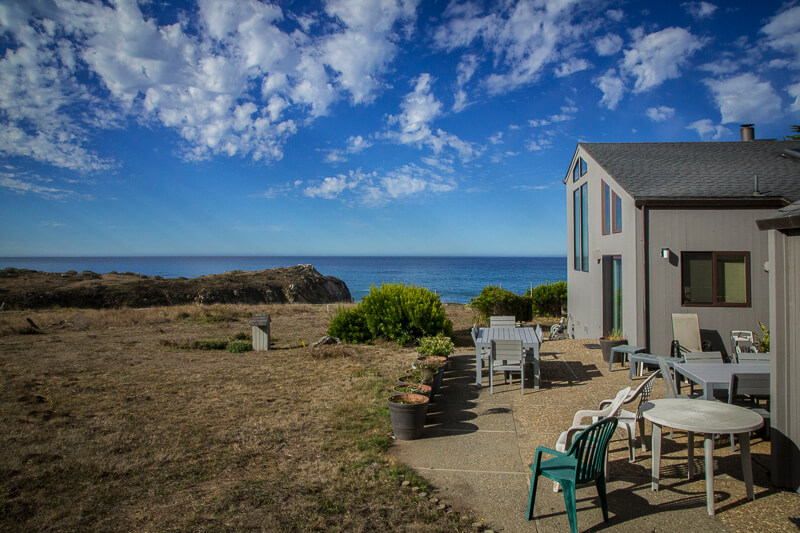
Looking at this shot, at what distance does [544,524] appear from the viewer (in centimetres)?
332

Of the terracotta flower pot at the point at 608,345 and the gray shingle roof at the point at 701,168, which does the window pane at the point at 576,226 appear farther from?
the terracotta flower pot at the point at 608,345

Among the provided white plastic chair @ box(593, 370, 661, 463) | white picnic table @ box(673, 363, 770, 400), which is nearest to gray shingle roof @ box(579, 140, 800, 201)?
white picnic table @ box(673, 363, 770, 400)

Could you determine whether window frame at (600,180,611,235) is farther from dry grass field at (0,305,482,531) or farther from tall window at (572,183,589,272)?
dry grass field at (0,305,482,531)

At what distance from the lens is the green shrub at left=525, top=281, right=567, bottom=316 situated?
1873 centimetres

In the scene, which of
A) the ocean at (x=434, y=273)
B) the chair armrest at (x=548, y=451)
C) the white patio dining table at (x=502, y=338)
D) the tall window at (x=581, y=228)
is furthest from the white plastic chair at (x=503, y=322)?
the ocean at (x=434, y=273)

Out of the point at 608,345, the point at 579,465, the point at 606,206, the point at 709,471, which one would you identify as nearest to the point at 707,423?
the point at 709,471

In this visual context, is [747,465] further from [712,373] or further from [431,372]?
[431,372]

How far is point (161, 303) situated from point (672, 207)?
3010 centimetres

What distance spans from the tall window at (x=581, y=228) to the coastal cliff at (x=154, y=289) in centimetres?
2584

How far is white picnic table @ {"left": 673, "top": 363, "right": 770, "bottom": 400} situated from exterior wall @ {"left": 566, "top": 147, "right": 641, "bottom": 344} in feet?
12.4

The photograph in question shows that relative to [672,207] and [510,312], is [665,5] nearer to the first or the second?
[672,207]

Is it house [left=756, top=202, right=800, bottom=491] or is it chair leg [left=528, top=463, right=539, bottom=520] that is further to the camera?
house [left=756, top=202, right=800, bottom=491]

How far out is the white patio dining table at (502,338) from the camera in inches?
287

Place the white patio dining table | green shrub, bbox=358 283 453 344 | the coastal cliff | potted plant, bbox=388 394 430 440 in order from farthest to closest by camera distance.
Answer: the coastal cliff → green shrub, bbox=358 283 453 344 → the white patio dining table → potted plant, bbox=388 394 430 440
